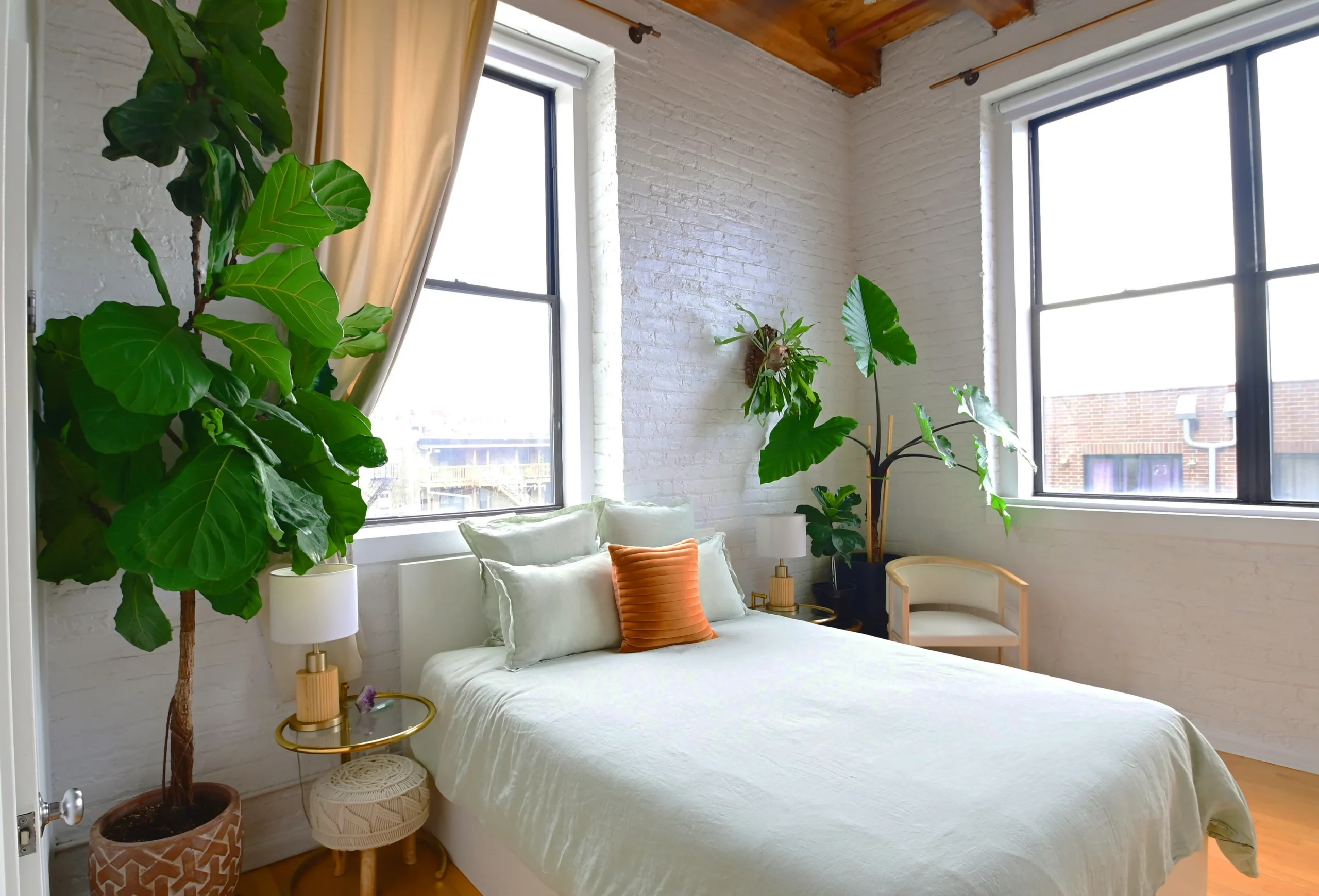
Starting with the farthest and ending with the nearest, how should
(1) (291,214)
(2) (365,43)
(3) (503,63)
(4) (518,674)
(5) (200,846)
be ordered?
(3) (503,63), (2) (365,43), (4) (518,674), (5) (200,846), (1) (291,214)

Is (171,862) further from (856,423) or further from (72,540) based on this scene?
(856,423)

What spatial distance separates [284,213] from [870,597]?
3.20 meters

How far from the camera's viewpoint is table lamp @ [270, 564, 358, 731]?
2105mm

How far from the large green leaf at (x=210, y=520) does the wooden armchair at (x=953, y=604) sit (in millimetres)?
2734

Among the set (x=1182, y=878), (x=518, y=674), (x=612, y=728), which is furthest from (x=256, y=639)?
(x=1182, y=878)

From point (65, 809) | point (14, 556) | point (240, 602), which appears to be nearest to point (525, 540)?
point (240, 602)

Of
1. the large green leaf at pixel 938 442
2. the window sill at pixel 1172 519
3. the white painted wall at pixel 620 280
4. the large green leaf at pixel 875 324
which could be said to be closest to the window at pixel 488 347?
the white painted wall at pixel 620 280

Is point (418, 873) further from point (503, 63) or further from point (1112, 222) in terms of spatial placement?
point (1112, 222)

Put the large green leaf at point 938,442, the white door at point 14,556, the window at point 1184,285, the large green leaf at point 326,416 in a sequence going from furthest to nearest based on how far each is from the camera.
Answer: the large green leaf at point 938,442, the window at point 1184,285, the large green leaf at point 326,416, the white door at point 14,556

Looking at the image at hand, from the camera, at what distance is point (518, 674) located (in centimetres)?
238

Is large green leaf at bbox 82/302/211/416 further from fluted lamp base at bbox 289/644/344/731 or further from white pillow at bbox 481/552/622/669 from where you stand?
white pillow at bbox 481/552/622/669

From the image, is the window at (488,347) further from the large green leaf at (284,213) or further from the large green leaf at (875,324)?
the large green leaf at (875,324)

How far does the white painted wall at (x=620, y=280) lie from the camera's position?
2168 mm

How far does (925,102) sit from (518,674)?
12.5 feet
